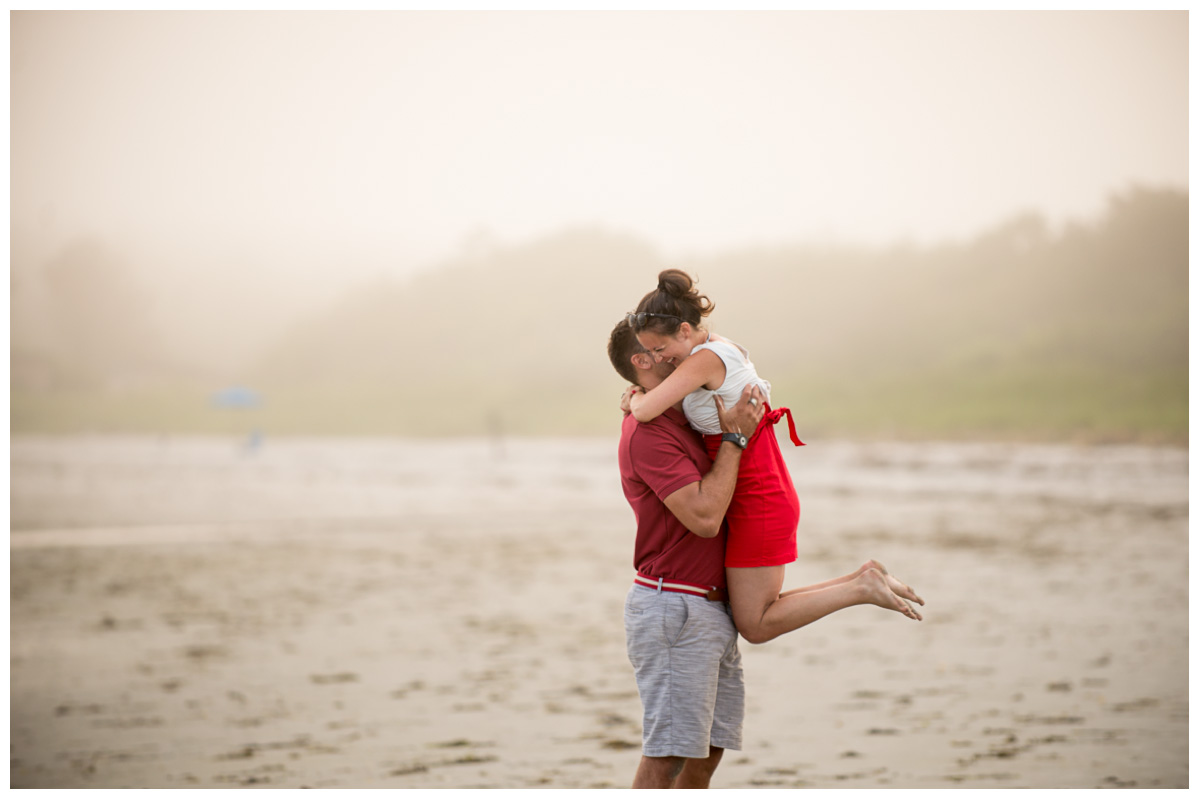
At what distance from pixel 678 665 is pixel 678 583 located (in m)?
0.23

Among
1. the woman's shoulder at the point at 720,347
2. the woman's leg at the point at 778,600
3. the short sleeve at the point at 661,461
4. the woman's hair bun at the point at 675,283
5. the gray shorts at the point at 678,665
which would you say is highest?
the woman's hair bun at the point at 675,283

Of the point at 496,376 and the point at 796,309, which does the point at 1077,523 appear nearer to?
the point at 796,309

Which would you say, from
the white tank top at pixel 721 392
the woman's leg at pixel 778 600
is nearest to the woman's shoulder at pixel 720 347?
the white tank top at pixel 721 392

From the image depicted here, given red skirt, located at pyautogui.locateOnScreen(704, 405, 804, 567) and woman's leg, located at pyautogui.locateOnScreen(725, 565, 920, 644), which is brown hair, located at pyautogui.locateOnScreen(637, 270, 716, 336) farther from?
woman's leg, located at pyautogui.locateOnScreen(725, 565, 920, 644)

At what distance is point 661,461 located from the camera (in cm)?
297

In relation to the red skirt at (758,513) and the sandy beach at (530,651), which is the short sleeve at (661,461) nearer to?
the red skirt at (758,513)

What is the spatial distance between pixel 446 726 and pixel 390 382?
1797 inches

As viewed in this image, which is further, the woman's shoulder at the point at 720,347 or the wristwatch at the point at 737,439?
the woman's shoulder at the point at 720,347

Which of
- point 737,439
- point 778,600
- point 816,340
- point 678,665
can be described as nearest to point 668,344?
point 737,439

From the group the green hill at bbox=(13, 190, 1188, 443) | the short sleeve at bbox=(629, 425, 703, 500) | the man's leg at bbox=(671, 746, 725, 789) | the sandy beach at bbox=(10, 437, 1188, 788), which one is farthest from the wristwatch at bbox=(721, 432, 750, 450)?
the green hill at bbox=(13, 190, 1188, 443)

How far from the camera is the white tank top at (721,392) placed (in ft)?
10.0

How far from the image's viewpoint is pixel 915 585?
9.98 m

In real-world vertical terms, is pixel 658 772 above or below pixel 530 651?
above

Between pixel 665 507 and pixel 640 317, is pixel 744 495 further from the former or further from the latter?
pixel 640 317
